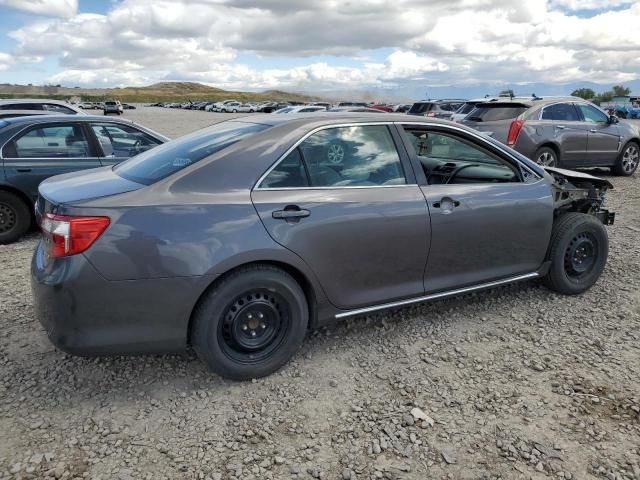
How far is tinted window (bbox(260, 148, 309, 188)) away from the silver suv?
6968 mm

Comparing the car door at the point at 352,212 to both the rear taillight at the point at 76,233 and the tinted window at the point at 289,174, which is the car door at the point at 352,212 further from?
the rear taillight at the point at 76,233

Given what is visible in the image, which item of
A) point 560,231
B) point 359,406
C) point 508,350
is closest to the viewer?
point 359,406

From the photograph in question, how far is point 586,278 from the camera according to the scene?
459 cm

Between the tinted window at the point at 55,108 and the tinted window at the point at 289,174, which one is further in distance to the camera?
the tinted window at the point at 55,108

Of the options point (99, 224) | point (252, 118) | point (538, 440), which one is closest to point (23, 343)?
point (99, 224)

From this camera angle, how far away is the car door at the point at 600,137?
33.6 feet

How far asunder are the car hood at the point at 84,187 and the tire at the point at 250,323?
81 centimetres

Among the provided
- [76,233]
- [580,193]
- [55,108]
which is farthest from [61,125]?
[55,108]

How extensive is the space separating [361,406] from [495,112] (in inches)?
318

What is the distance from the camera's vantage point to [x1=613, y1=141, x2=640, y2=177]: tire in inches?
428

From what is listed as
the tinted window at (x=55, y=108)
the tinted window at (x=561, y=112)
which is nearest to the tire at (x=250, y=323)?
the tinted window at (x=561, y=112)

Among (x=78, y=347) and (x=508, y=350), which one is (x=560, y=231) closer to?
(x=508, y=350)

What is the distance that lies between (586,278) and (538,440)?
7.71 ft

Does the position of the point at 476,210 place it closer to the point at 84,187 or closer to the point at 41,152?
the point at 84,187
